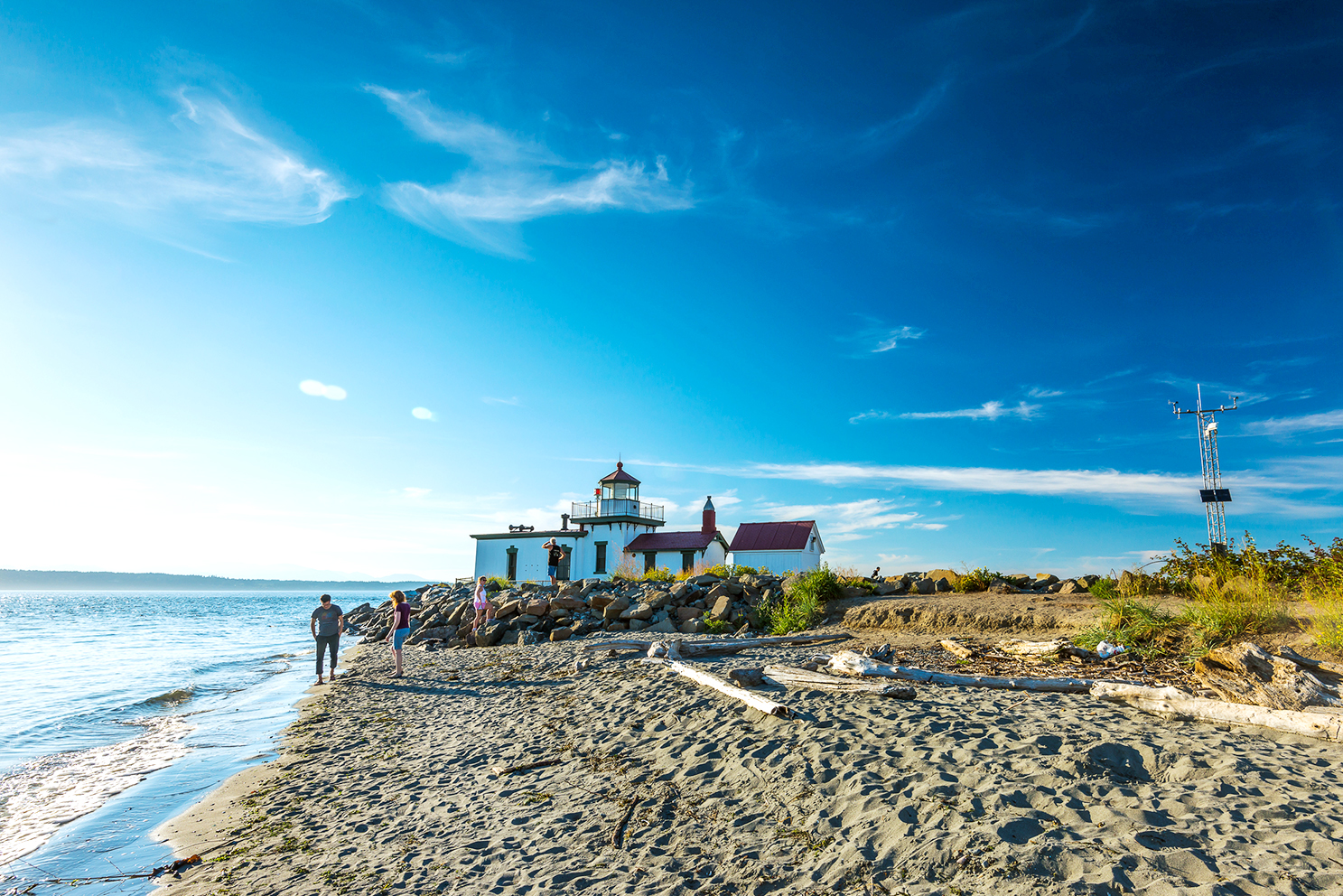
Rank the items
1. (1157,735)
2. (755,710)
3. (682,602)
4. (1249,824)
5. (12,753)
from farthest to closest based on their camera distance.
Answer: (682,602), (12,753), (755,710), (1157,735), (1249,824)

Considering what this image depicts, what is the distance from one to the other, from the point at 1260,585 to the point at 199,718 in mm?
19481

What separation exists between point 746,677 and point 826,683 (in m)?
1.07

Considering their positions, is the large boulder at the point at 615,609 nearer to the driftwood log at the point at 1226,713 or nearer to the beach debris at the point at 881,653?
the beach debris at the point at 881,653

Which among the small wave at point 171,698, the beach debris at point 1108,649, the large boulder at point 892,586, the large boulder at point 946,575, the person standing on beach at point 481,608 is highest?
the large boulder at point 946,575

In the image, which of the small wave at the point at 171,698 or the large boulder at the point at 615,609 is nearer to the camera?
the small wave at the point at 171,698

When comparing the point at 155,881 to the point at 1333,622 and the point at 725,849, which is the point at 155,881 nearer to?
the point at 725,849

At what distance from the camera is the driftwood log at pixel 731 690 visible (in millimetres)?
7137

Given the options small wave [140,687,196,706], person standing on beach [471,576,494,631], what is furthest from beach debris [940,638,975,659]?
small wave [140,687,196,706]

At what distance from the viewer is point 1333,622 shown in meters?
8.74

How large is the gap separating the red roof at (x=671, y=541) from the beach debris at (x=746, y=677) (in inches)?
1219

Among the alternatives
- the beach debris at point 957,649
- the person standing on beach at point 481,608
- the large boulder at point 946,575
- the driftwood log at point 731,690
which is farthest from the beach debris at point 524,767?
the person standing on beach at point 481,608

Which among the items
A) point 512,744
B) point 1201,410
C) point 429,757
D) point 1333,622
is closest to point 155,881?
point 429,757

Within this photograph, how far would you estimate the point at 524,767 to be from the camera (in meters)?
7.19

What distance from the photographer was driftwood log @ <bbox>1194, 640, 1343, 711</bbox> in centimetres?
667
